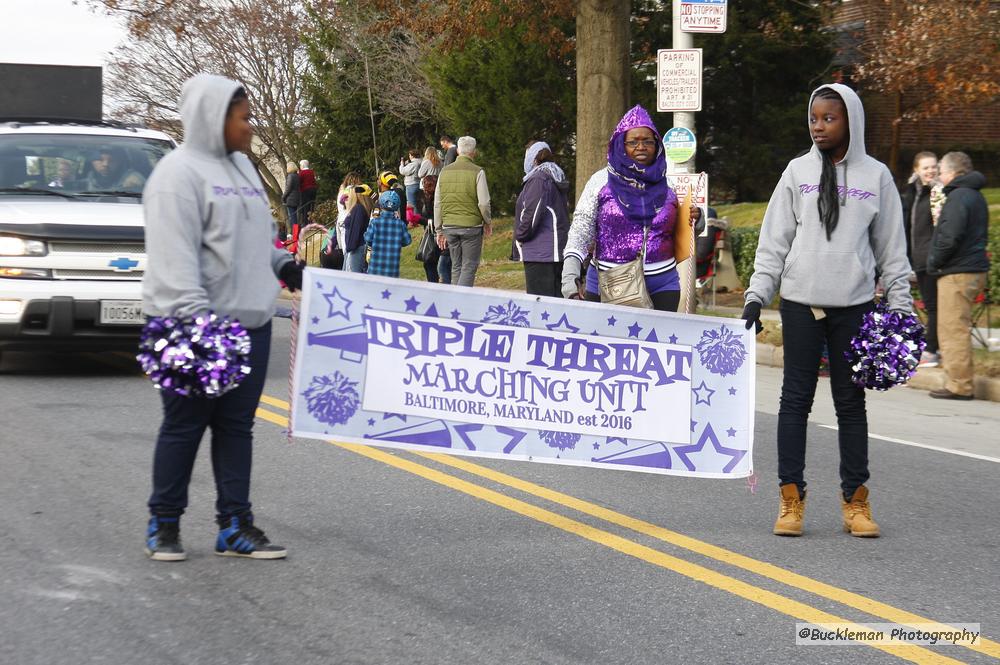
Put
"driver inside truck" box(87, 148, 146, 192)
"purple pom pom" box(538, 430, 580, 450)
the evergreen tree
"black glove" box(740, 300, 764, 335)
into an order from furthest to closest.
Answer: the evergreen tree < "driver inside truck" box(87, 148, 146, 192) < "purple pom pom" box(538, 430, 580, 450) < "black glove" box(740, 300, 764, 335)

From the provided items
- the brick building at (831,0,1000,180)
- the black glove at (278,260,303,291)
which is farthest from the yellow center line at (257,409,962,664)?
the brick building at (831,0,1000,180)

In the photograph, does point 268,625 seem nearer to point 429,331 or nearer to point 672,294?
point 429,331

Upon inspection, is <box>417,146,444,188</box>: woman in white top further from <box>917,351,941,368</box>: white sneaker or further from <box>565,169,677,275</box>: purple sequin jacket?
<box>565,169,677,275</box>: purple sequin jacket

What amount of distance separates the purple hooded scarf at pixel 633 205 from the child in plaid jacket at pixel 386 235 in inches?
348

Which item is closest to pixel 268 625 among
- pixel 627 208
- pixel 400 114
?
pixel 627 208

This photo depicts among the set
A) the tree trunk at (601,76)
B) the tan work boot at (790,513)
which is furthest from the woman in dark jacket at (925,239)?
the tan work boot at (790,513)

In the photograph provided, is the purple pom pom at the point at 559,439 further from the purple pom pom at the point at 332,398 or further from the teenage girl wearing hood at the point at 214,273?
the teenage girl wearing hood at the point at 214,273

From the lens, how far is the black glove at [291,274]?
5.75m

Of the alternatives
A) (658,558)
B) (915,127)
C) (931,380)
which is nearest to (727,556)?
(658,558)

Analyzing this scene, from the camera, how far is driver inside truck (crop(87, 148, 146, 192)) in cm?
1141

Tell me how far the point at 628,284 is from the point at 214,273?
2733 millimetres

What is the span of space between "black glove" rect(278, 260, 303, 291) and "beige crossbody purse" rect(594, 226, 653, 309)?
210 centimetres

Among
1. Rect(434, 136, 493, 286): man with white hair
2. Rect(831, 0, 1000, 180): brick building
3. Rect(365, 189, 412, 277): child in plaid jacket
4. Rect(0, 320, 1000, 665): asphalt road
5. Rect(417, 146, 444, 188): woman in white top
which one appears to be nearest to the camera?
Rect(0, 320, 1000, 665): asphalt road

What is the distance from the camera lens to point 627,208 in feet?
24.3
